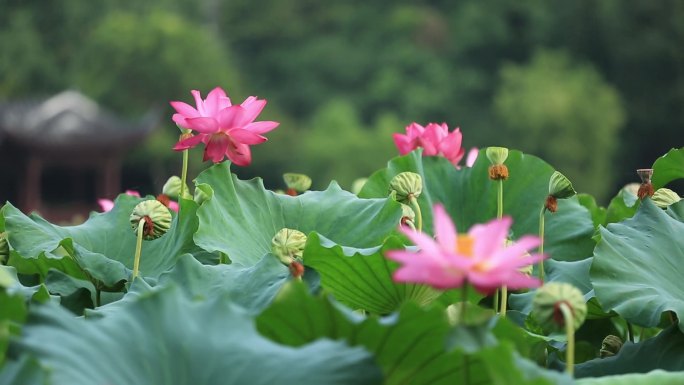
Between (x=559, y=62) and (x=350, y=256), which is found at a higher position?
(x=350, y=256)

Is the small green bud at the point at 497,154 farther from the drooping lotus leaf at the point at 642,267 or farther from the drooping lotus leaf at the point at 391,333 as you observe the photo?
the drooping lotus leaf at the point at 391,333

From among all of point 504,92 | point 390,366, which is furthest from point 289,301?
point 504,92

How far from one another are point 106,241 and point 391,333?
0.35 metres

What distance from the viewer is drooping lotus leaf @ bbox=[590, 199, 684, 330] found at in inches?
22.1

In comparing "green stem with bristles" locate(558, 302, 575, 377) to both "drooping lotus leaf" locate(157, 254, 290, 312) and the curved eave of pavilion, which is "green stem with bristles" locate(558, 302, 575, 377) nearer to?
"drooping lotus leaf" locate(157, 254, 290, 312)

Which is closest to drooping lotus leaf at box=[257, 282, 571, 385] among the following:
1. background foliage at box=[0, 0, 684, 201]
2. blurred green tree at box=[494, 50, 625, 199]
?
background foliage at box=[0, 0, 684, 201]

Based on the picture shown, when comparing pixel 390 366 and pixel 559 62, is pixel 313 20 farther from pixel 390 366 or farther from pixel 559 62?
pixel 390 366

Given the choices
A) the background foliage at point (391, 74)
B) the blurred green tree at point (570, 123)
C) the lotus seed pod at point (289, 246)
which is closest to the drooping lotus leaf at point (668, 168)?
the lotus seed pod at point (289, 246)

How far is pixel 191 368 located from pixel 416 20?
1910 centimetres

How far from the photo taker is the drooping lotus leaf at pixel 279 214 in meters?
0.67

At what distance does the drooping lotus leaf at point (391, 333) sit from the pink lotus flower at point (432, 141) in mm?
378

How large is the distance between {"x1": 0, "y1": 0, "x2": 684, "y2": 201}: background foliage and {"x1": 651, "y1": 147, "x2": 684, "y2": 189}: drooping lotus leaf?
13742 millimetres

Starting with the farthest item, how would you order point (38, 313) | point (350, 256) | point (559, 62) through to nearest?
1. point (559, 62)
2. point (350, 256)
3. point (38, 313)

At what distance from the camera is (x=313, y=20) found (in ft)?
65.1
